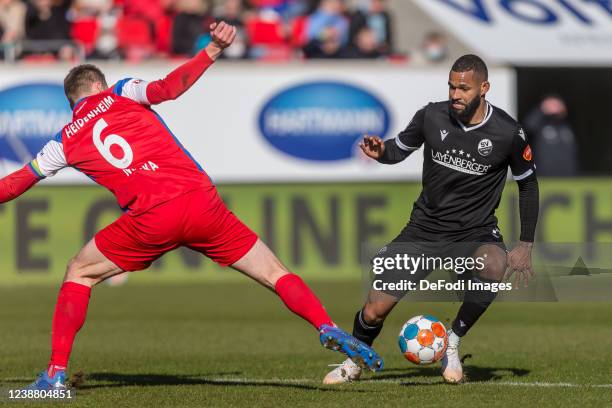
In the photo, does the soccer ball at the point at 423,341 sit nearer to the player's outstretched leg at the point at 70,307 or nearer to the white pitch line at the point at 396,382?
the white pitch line at the point at 396,382

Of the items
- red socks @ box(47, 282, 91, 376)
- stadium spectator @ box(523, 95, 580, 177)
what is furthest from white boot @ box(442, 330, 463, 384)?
stadium spectator @ box(523, 95, 580, 177)

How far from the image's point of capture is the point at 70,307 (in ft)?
28.5

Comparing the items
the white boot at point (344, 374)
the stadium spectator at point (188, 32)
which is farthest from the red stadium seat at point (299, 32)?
the white boot at point (344, 374)

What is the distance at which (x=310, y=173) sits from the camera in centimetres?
1966

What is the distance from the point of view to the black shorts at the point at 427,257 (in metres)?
9.24

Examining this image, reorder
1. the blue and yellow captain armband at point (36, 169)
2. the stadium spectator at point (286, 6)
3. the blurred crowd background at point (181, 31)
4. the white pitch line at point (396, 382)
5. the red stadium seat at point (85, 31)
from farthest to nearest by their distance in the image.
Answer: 1. the stadium spectator at point (286, 6)
2. the red stadium seat at point (85, 31)
3. the blurred crowd background at point (181, 31)
4. the white pitch line at point (396, 382)
5. the blue and yellow captain armband at point (36, 169)

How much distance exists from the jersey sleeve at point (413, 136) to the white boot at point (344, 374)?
160 centimetres

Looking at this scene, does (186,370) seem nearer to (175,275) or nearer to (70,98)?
(70,98)

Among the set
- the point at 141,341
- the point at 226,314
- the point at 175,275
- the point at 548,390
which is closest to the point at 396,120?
the point at 175,275

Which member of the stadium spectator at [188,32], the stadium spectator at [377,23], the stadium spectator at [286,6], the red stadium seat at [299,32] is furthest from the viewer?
the stadium spectator at [286,6]

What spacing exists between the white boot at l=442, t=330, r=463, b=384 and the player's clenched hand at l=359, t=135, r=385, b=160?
1420 mm

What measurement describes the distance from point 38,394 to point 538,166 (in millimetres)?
13374

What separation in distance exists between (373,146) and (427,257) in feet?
2.88

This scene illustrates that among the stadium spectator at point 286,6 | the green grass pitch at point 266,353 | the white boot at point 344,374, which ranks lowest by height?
the green grass pitch at point 266,353
